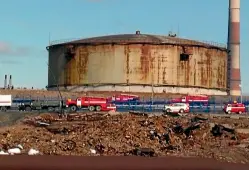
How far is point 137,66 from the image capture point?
8462 cm

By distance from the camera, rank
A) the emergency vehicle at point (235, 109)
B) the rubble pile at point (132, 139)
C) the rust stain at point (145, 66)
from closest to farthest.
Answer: the rubble pile at point (132, 139), the emergency vehicle at point (235, 109), the rust stain at point (145, 66)

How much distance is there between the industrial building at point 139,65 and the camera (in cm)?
8494

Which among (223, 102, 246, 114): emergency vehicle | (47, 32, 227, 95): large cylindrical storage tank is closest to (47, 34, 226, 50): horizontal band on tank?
(47, 32, 227, 95): large cylindrical storage tank

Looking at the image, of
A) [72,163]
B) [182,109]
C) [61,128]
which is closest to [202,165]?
[72,163]

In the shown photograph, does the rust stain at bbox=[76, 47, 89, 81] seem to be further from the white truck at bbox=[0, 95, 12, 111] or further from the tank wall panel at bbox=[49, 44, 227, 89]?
the white truck at bbox=[0, 95, 12, 111]

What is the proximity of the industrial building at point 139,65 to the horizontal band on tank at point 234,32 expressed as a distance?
6377 millimetres

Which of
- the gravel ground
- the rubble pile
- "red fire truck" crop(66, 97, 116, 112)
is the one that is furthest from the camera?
"red fire truck" crop(66, 97, 116, 112)

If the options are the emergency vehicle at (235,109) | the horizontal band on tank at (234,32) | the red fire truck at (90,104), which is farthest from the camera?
the horizontal band on tank at (234,32)

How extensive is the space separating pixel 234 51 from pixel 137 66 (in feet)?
72.0

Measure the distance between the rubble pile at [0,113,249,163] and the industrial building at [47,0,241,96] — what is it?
158 feet

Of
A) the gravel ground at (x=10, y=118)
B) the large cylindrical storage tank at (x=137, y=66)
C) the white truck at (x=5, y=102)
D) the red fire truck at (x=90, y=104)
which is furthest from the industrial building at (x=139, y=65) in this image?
the gravel ground at (x=10, y=118)

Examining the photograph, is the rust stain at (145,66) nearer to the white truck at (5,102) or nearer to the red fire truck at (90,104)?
the red fire truck at (90,104)

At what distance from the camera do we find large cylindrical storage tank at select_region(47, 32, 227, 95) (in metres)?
84.9

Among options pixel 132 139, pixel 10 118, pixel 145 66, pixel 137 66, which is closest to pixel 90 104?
pixel 10 118
